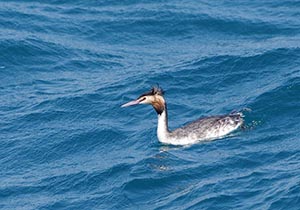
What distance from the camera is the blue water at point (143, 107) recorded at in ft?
94.9

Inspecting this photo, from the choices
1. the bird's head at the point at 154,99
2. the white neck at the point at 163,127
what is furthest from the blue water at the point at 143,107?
the bird's head at the point at 154,99

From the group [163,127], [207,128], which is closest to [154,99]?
[163,127]

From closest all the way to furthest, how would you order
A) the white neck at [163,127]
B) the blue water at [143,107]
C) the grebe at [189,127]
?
1. the blue water at [143,107]
2. the grebe at [189,127]
3. the white neck at [163,127]

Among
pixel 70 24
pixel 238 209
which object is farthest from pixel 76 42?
pixel 238 209

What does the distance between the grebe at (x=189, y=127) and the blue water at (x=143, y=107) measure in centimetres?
34

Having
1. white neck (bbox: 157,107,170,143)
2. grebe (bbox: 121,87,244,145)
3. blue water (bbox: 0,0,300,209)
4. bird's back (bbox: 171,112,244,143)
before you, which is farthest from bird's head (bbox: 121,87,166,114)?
blue water (bbox: 0,0,300,209)

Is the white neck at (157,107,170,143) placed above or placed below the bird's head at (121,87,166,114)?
below

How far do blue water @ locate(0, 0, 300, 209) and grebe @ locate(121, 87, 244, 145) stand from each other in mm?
338

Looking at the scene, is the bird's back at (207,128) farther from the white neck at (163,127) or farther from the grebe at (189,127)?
the white neck at (163,127)

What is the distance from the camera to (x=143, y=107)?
36.0 m

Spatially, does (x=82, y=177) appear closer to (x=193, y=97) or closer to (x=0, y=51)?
(x=193, y=97)

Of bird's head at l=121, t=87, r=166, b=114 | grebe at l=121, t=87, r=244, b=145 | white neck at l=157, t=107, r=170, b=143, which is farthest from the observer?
white neck at l=157, t=107, r=170, b=143

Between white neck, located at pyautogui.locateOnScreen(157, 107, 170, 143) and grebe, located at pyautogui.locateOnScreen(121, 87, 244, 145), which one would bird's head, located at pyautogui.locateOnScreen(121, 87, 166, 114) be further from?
white neck, located at pyautogui.locateOnScreen(157, 107, 170, 143)

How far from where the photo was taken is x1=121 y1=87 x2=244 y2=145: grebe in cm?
3203
